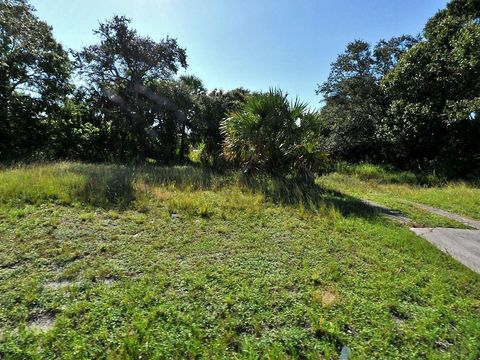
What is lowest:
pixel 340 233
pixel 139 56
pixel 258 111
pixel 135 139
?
pixel 340 233

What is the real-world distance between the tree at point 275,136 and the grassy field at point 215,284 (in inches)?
139

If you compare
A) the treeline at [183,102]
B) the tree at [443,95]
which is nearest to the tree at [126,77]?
the treeline at [183,102]

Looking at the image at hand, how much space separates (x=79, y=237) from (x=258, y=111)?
20.1ft

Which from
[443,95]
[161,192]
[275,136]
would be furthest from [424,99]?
[161,192]

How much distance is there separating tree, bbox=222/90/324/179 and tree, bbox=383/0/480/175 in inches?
317

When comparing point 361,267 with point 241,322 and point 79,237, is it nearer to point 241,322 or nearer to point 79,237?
point 241,322

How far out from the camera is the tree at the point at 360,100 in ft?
58.4

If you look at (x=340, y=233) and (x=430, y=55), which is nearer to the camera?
(x=340, y=233)

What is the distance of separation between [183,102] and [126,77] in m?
3.45

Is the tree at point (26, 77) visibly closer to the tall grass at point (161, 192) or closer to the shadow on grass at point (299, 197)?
the tall grass at point (161, 192)

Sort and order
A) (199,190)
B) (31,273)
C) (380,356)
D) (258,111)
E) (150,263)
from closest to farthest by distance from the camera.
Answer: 1. (380,356)
2. (31,273)
3. (150,263)
4. (199,190)
5. (258,111)

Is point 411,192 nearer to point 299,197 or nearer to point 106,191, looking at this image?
point 299,197

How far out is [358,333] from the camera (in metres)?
2.52

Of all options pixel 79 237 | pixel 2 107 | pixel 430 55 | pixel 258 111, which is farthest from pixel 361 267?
pixel 2 107
